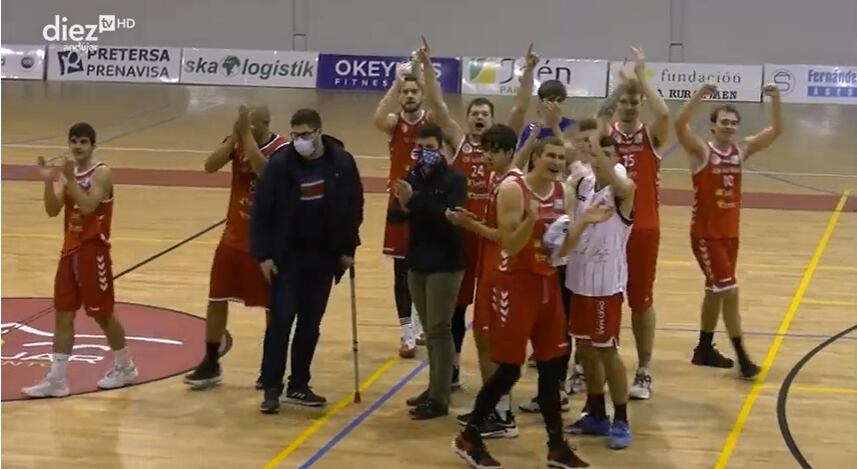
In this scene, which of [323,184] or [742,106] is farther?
[742,106]

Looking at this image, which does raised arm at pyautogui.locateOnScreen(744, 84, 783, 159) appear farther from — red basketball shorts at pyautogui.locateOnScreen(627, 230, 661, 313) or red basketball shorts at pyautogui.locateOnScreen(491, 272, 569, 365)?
red basketball shorts at pyautogui.locateOnScreen(491, 272, 569, 365)

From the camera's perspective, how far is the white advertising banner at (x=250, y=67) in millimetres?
26953

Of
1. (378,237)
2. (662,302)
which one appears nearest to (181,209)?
(378,237)

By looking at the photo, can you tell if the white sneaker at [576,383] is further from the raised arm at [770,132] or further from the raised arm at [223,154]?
the raised arm at [223,154]

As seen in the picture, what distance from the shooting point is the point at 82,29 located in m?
27.8

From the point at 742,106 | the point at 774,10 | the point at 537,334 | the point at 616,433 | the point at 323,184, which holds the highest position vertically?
the point at 774,10

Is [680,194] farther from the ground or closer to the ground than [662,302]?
farther from the ground

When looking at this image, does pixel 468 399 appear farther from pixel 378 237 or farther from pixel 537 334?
pixel 378 237

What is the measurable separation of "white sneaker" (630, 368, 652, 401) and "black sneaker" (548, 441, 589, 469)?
5.00ft

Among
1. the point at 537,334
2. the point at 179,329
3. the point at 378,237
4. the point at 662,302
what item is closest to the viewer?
the point at 537,334

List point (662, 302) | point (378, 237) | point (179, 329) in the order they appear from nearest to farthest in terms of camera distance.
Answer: point (179, 329), point (662, 302), point (378, 237)

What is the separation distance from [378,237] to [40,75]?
1555 centimetres

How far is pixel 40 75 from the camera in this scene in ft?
89.6

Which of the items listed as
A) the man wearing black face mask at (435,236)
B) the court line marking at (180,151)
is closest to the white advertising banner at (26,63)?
the court line marking at (180,151)
